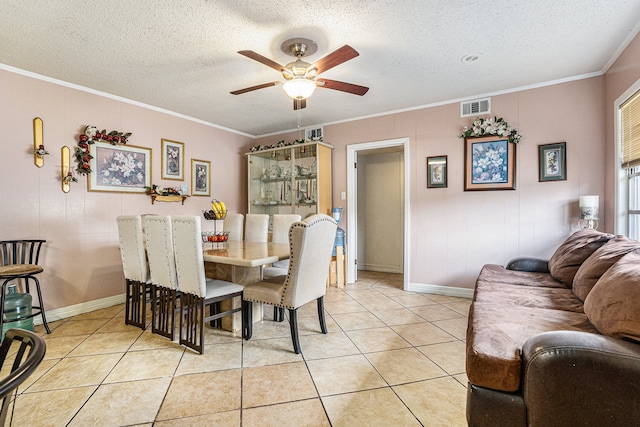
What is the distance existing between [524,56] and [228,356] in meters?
3.51

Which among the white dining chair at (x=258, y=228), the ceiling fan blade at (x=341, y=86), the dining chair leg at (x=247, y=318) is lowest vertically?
the dining chair leg at (x=247, y=318)

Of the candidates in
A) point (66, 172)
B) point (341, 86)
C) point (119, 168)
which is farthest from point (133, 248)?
point (341, 86)

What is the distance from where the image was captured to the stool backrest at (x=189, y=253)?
7.24ft

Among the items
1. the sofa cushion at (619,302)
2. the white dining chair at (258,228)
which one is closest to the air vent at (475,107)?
the sofa cushion at (619,302)

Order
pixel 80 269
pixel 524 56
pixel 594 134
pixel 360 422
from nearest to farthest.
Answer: pixel 360 422 < pixel 524 56 < pixel 594 134 < pixel 80 269

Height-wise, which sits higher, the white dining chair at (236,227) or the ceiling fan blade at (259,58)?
the ceiling fan blade at (259,58)

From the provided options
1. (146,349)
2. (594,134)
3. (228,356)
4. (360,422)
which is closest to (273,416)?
(360,422)

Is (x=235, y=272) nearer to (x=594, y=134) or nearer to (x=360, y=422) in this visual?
(x=360, y=422)

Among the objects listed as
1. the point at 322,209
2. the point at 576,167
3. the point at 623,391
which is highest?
the point at 576,167

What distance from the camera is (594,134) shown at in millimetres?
3043

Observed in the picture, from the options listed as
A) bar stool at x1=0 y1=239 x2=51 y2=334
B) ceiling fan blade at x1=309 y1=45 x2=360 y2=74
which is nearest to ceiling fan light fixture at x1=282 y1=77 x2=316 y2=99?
ceiling fan blade at x1=309 y1=45 x2=360 y2=74

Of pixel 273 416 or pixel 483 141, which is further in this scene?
pixel 483 141

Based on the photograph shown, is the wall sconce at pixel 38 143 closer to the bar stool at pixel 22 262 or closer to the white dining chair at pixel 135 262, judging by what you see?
the bar stool at pixel 22 262

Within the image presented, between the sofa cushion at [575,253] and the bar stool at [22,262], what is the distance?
→ 14.2 feet
